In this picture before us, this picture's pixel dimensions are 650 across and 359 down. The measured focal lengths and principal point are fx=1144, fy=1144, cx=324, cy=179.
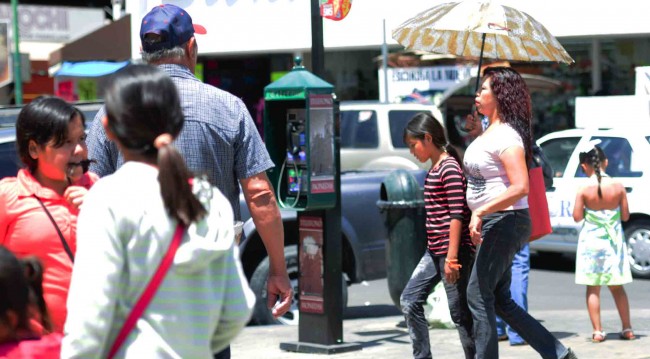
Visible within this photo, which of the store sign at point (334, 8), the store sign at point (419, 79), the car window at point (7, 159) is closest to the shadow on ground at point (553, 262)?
the store sign at point (334, 8)

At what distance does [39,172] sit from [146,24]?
89 centimetres

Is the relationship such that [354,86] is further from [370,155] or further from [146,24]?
[146,24]

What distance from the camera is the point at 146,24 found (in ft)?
14.3

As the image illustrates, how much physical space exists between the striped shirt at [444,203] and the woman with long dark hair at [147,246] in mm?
4011

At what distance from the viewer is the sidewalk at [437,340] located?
815cm

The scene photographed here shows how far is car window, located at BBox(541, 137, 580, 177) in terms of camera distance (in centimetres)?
1379

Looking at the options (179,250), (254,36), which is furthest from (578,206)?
(254,36)

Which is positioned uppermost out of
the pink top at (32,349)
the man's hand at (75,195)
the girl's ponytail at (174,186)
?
the girl's ponytail at (174,186)

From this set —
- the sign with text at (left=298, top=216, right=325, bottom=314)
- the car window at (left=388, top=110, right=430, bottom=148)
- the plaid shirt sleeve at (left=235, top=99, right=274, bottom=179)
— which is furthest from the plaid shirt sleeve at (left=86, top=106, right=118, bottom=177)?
the car window at (left=388, top=110, right=430, bottom=148)

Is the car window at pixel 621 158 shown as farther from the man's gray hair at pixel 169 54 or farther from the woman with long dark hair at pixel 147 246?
the woman with long dark hair at pixel 147 246

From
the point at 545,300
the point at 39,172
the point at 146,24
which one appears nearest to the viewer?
the point at 39,172

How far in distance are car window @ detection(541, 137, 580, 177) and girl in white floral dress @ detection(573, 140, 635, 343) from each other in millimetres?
4798

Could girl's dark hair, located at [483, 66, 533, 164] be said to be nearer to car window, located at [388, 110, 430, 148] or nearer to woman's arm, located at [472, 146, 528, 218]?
woman's arm, located at [472, 146, 528, 218]

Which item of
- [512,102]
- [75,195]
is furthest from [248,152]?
[512,102]
